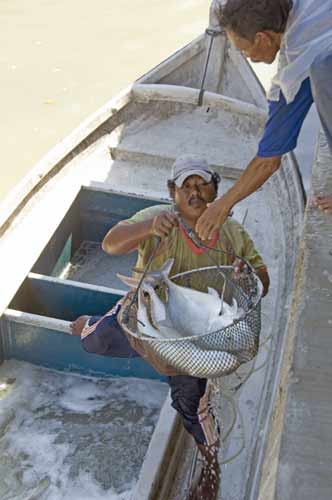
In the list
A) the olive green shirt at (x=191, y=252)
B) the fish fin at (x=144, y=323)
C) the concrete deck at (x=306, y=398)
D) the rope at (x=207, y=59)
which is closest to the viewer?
the concrete deck at (x=306, y=398)

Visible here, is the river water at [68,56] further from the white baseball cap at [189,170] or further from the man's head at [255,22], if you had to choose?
the man's head at [255,22]

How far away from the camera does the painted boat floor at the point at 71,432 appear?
3.39m

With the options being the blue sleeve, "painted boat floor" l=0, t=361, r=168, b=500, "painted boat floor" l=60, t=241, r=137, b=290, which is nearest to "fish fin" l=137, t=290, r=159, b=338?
the blue sleeve

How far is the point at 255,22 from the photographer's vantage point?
2.56 metres

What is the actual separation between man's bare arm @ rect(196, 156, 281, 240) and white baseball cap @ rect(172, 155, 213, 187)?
153mm

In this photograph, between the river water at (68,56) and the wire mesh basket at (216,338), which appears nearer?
the wire mesh basket at (216,338)

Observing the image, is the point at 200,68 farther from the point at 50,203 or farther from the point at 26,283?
the point at 26,283

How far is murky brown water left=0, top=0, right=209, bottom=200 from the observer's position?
9914 millimetres

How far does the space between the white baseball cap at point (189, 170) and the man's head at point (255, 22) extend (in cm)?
58

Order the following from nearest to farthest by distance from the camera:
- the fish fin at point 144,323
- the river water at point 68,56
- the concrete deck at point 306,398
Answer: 1. the concrete deck at point 306,398
2. the fish fin at point 144,323
3. the river water at point 68,56

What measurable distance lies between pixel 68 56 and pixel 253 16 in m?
10.7

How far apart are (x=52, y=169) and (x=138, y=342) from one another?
2.98 meters

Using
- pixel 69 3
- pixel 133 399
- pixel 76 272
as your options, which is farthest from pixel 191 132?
pixel 69 3

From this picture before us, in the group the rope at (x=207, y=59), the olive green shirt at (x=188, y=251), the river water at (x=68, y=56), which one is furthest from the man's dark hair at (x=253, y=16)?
the river water at (x=68, y=56)
